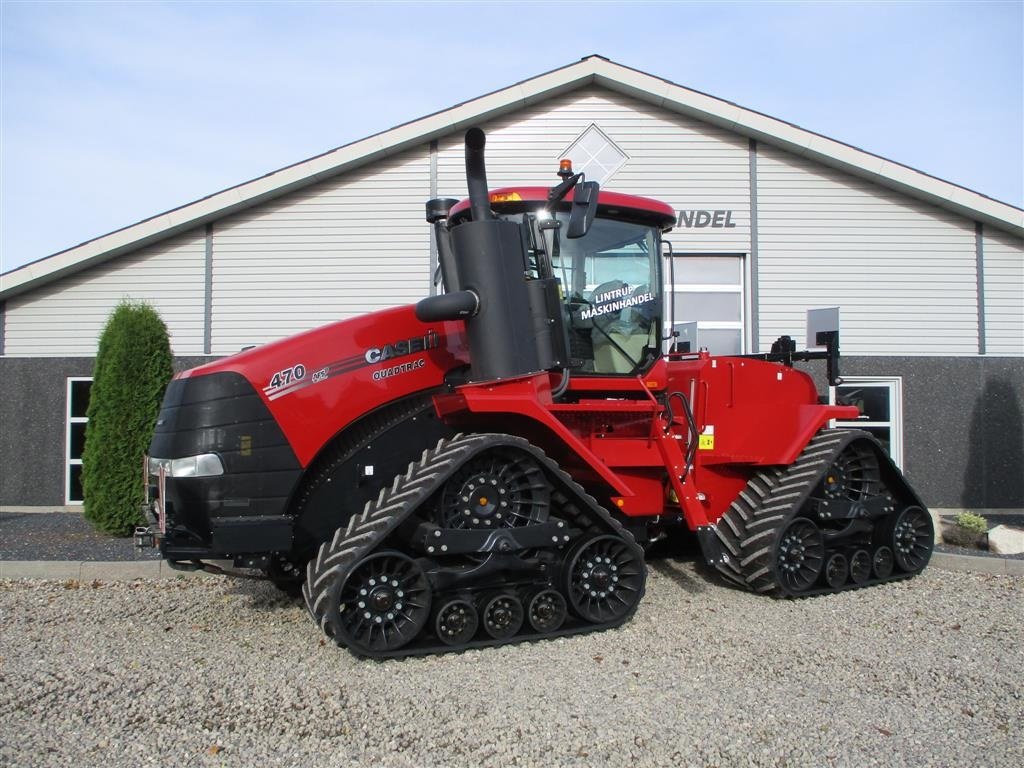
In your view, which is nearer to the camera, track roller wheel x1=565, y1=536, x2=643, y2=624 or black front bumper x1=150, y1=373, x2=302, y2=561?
black front bumper x1=150, y1=373, x2=302, y2=561

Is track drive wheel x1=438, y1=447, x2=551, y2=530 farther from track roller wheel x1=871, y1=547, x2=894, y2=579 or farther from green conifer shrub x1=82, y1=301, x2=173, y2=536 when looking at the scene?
green conifer shrub x1=82, y1=301, x2=173, y2=536

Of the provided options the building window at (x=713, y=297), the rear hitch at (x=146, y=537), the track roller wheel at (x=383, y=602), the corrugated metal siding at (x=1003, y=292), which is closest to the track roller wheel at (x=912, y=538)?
the track roller wheel at (x=383, y=602)

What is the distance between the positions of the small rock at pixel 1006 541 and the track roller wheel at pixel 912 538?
4.82 ft

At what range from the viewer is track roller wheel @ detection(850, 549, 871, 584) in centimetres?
700

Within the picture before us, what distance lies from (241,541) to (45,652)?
155cm

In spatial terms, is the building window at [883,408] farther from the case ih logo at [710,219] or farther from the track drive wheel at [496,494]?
the track drive wheel at [496,494]

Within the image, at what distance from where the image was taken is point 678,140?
1198 centimetres

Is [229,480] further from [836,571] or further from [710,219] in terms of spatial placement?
[710,219]

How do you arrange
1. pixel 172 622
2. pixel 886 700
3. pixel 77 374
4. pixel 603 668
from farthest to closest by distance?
1. pixel 77 374
2. pixel 172 622
3. pixel 603 668
4. pixel 886 700

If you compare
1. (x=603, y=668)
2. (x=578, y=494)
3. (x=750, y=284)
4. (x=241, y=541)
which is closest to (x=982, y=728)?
(x=603, y=668)

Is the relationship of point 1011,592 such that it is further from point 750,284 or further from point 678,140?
point 678,140

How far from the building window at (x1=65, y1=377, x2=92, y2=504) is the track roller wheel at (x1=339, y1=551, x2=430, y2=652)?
8.19 metres

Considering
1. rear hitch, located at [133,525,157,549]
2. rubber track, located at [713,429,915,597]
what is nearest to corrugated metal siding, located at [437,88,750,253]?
rubber track, located at [713,429,915,597]

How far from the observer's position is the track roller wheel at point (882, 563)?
718 cm
